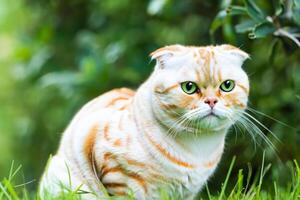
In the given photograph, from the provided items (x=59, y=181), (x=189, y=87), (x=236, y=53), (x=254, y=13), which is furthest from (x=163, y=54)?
(x=254, y=13)

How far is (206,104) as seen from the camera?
2783 millimetres

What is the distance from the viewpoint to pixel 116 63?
525 centimetres

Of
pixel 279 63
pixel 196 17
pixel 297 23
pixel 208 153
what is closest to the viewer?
pixel 208 153

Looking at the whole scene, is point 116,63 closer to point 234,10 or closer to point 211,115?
point 234,10

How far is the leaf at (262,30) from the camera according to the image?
131 inches

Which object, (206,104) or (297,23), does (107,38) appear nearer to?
(297,23)

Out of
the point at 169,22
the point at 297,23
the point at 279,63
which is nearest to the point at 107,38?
the point at 169,22

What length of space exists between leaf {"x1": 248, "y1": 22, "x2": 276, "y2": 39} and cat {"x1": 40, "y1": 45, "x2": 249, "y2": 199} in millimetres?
390

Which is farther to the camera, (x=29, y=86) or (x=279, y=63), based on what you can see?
(x=29, y=86)

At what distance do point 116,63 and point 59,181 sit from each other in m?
2.34

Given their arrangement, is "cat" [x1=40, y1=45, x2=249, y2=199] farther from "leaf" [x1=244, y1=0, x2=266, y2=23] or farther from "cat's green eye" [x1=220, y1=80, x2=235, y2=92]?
"leaf" [x1=244, y1=0, x2=266, y2=23]

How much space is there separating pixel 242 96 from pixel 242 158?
1.94 m

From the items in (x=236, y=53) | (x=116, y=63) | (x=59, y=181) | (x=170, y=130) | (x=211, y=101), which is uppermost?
(x=236, y=53)

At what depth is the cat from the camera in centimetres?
282
